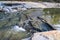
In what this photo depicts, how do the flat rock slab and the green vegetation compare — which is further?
the green vegetation

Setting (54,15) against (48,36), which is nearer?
(48,36)

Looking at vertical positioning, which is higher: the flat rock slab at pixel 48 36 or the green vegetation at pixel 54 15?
the flat rock slab at pixel 48 36

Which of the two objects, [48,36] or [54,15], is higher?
[48,36]

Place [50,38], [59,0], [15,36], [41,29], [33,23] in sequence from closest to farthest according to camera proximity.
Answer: [50,38] < [15,36] < [41,29] < [33,23] < [59,0]

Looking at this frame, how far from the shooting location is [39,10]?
7742mm

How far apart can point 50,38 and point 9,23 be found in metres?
2.42

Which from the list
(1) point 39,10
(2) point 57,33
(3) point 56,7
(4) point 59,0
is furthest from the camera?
(4) point 59,0

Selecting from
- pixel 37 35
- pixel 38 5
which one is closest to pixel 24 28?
pixel 37 35

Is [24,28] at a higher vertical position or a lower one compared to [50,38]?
lower

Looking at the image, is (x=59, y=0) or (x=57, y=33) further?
(x=59, y=0)

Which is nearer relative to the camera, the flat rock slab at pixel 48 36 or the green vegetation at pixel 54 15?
the flat rock slab at pixel 48 36

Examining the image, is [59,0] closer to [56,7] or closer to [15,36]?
[56,7]

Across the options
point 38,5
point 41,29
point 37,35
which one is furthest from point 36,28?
point 38,5

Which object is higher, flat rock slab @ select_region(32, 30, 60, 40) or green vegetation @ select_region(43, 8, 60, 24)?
flat rock slab @ select_region(32, 30, 60, 40)
